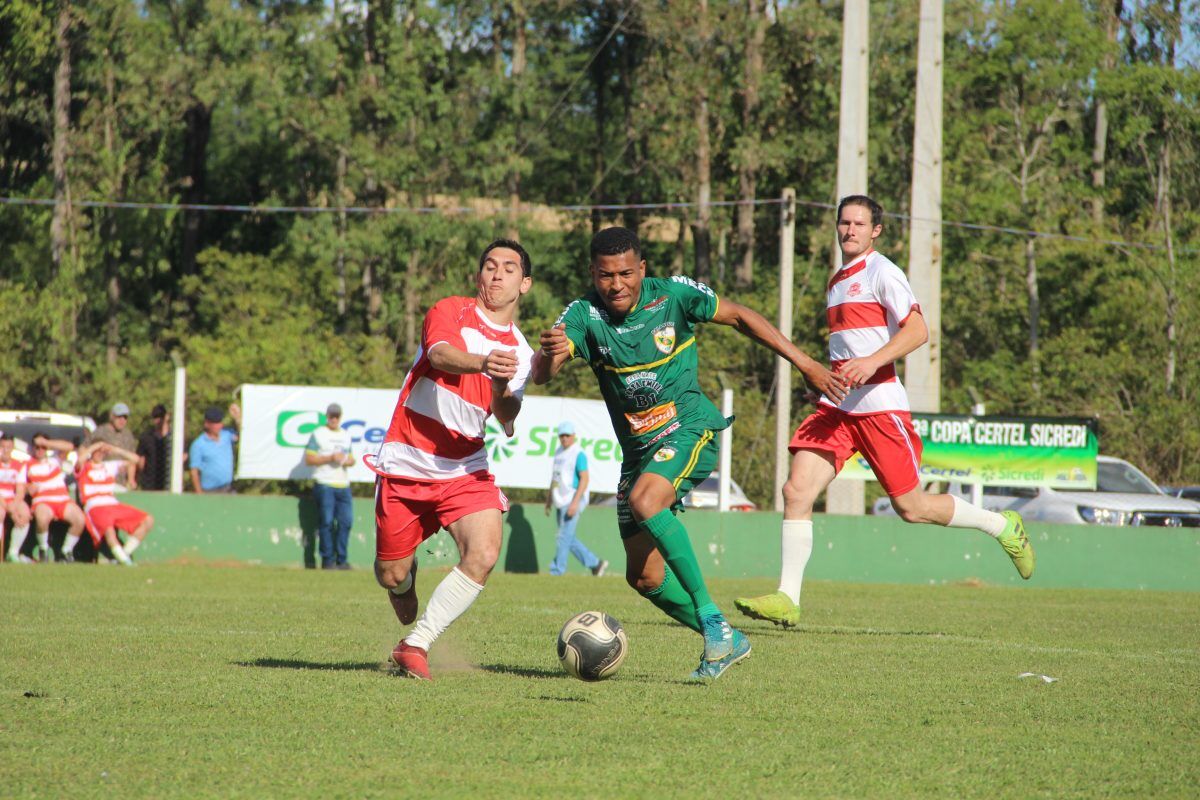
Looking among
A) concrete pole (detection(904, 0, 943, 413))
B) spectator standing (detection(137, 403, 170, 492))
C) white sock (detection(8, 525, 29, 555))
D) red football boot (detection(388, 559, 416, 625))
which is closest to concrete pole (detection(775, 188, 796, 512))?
concrete pole (detection(904, 0, 943, 413))

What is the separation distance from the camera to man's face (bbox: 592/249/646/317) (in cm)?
686

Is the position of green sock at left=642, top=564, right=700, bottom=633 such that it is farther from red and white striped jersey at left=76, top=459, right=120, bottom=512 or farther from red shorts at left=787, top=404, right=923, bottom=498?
red and white striped jersey at left=76, top=459, right=120, bottom=512

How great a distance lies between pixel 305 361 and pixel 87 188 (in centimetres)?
1070

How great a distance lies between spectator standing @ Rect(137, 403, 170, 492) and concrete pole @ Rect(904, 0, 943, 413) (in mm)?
9869

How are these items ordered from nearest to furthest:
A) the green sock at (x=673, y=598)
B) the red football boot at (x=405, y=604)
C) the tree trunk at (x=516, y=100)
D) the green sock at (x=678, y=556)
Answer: the green sock at (x=678, y=556), the green sock at (x=673, y=598), the red football boot at (x=405, y=604), the tree trunk at (x=516, y=100)

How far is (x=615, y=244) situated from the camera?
22.6 ft

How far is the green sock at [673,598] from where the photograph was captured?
7.21 meters

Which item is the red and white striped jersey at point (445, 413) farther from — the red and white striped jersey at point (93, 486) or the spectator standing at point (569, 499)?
the red and white striped jersey at point (93, 486)

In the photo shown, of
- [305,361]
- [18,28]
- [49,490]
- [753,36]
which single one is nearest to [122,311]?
[18,28]

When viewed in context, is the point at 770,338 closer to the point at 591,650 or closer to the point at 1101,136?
the point at 591,650

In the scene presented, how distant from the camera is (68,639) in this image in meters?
8.59

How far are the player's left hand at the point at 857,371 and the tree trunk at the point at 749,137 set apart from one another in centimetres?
3067

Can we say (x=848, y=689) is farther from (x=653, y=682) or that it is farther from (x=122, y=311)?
(x=122, y=311)

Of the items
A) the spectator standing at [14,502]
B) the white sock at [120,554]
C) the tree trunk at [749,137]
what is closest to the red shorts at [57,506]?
the spectator standing at [14,502]
